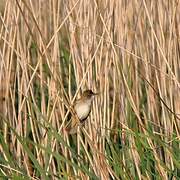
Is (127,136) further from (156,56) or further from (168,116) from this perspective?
(156,56)

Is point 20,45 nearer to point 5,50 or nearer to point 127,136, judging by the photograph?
point 5,50

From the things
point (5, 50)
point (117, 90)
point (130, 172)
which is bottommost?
point (130, 172)

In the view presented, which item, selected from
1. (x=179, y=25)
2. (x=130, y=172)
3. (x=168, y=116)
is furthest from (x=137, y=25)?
(x=130, y=172)

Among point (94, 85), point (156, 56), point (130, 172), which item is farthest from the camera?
point (156, 56)

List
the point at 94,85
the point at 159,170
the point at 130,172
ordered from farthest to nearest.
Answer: the point at 94,85, the point at 130,172, the point at 159,170

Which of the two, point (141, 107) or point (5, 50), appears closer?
point (5, 50)

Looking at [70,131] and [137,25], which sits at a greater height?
[137,25]

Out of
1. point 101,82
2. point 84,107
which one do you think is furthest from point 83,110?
point 101,82

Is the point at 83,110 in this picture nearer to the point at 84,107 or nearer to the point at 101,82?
the point at 84,107

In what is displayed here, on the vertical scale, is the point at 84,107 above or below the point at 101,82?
below

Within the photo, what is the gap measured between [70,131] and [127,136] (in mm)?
334

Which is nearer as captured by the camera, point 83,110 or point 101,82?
point 83,110

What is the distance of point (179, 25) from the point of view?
3.60 m

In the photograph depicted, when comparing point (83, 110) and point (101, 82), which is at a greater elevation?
point (101, 82)
